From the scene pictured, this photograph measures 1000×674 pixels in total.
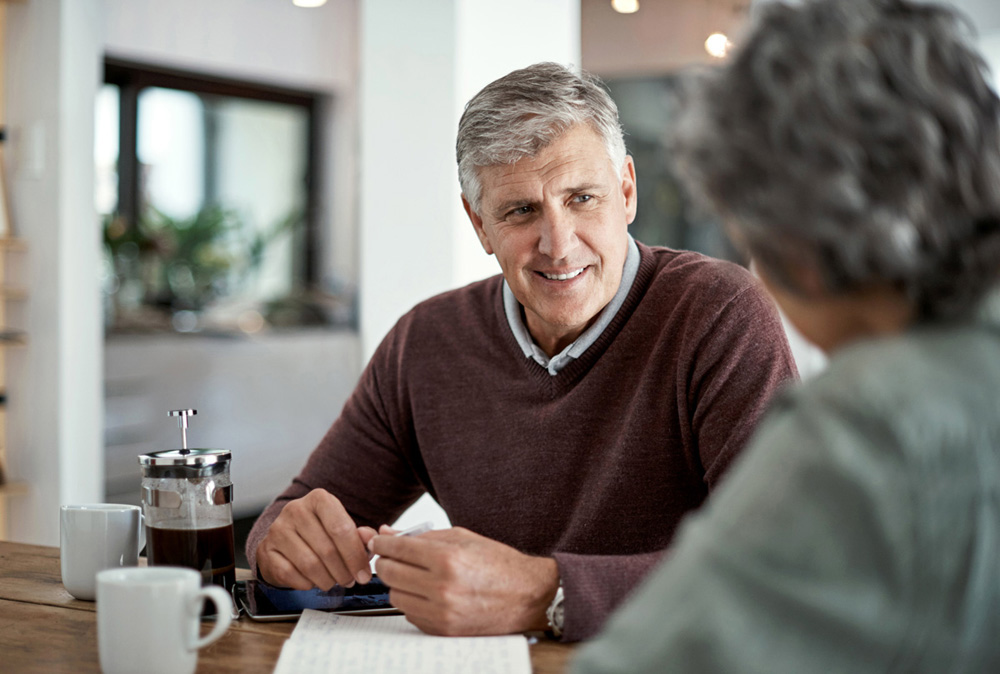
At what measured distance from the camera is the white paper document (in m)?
0.94

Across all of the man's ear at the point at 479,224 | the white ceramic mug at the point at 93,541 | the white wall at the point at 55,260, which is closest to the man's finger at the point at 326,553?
the white ceramic mug at the point at 93,541

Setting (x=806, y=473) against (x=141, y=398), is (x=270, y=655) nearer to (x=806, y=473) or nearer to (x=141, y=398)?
(x=806, y=473)

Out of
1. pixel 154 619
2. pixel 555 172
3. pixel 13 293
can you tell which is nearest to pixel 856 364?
pixel 154 619

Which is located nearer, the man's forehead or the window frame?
the man's forehead

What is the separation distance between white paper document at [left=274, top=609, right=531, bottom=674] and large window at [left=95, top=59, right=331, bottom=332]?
3484 millimetres

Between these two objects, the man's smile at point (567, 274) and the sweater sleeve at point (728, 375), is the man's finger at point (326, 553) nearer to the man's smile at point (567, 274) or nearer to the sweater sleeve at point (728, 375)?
the sweater sleeve at point (728, 375)

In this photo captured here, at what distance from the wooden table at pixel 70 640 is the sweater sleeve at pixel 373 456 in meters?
0.28

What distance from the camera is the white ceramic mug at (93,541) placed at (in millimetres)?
1197

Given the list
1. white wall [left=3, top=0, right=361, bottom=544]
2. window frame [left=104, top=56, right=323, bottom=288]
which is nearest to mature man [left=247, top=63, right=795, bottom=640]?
white wall [left=3, top=0, right=361, bottom=544]

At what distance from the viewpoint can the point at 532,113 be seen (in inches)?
54.5

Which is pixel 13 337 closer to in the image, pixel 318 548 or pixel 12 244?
pixel 12 244

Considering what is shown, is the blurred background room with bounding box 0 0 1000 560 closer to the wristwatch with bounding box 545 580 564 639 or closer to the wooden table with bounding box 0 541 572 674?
the wristwatch with bounding box 545 580 564 639

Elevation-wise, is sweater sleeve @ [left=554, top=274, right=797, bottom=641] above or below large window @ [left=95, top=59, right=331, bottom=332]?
below

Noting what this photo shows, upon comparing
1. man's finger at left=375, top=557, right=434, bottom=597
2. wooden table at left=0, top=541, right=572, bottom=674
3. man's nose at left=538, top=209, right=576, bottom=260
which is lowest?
wooden table at left=0, top=541, right=572, bottom=674
